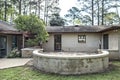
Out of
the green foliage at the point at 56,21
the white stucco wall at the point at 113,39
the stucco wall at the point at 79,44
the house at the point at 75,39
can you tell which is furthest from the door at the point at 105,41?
the green foliage at the point at 56,21

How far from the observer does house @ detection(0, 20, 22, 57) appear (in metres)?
14.8

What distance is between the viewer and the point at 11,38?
17438mm

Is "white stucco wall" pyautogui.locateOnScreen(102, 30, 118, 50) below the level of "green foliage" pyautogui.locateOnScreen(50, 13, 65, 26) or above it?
below

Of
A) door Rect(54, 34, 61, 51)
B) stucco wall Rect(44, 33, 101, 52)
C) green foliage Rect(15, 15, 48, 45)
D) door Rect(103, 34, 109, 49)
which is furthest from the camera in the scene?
door Rect(54, 34, 61, 51)

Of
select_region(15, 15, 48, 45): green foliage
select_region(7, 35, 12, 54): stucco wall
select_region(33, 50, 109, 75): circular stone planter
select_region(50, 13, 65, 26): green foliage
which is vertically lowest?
select_region(33, 50, 109, 75): circular stone planter

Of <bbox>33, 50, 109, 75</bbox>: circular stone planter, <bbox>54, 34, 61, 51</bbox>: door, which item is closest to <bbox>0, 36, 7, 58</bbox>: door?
<bbox>54, 34, 61, 51</bbox>: door

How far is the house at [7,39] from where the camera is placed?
14.8 metres

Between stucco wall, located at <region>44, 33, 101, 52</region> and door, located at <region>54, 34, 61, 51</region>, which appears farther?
door, located at <region>54, 34, 61, 51</region>

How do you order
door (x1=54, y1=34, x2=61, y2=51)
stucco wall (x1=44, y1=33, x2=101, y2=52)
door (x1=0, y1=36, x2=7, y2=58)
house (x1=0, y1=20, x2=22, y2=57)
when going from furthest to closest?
1. door (x1=54, y1=34, x2=61, y2=51)
2. stucco wall (x1=44, y1=33, x2=101, y2=52)
3. door (x1=0, y1=36, x2=7, y2=58)
4. house (x1=0, y1=20, x2=22, y2=57)

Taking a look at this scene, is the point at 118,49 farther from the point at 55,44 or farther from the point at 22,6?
the point at 22,6

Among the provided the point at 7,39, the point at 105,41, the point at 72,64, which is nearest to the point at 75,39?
the point at 105,41

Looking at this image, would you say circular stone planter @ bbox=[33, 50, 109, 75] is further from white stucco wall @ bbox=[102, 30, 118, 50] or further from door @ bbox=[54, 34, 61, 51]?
door @ bbox=[54, 34, 61, 51]

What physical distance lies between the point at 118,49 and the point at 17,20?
9.92 metres

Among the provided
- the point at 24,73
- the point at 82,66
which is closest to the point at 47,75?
the point at 24,73
